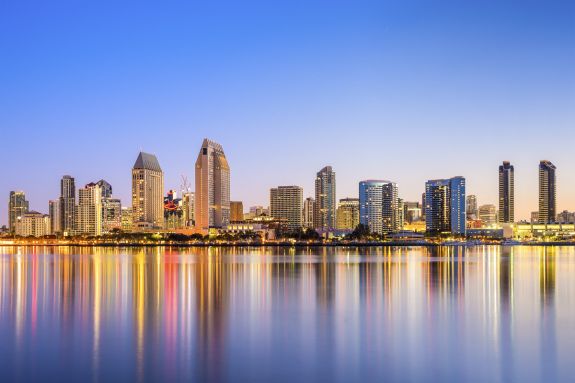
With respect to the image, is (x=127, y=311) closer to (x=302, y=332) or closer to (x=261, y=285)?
(x=302, y=332)

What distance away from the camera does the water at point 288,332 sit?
1775 centimetres

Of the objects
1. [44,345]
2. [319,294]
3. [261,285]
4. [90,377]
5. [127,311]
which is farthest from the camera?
[261,285]


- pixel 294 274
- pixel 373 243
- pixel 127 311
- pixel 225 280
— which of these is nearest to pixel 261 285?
pixel 225 280

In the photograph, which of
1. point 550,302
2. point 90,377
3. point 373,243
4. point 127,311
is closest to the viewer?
point 90,377

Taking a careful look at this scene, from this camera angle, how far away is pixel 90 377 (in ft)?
55.2

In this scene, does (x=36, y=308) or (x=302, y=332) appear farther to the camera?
(x=36, y=308)

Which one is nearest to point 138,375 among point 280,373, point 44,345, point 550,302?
point 280,373

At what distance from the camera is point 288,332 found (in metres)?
24.1

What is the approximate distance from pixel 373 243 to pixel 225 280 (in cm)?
15153

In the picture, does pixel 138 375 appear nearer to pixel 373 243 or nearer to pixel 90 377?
pixel 90 377

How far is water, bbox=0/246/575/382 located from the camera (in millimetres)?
17750

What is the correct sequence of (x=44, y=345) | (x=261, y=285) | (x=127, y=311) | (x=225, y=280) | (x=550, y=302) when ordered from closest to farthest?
1. (x=44, y=345)
2. (x=127, y=311)
3. (x=550, y=302)
4. (x=261, y=285)
5. (x=225, y=280)

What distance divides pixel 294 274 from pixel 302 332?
29.6m

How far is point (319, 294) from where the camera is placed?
37.1m
